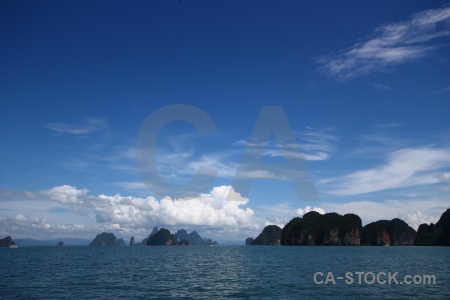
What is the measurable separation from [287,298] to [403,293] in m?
15.9

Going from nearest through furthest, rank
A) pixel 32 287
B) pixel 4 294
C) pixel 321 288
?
pixel 4 294, pixel 321 288, pixel 32 287

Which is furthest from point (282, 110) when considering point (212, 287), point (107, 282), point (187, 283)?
point (107, 282)

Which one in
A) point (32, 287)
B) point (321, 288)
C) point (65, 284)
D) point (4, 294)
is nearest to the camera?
point (4, 294)

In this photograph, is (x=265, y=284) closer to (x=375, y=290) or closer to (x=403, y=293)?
(x=375, y=290)

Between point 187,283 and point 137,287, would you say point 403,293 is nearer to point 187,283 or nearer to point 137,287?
point 187,283

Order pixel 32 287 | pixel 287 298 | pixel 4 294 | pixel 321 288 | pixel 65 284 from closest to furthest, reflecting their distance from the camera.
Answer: pixel 287 298 < pixel 4 294 < pixel 321 288 < pixel 32 287 < pixel 65 284

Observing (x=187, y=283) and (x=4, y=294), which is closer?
(x=4, y=294)

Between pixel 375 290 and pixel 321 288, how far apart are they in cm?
717

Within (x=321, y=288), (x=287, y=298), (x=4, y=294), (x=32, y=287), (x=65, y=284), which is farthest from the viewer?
(x=65, y=284)

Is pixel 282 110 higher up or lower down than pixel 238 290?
higher up

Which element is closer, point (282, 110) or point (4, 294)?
point (4, 294)

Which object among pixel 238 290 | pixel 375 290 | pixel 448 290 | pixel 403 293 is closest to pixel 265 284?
pixel 238 290

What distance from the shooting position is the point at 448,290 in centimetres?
4369

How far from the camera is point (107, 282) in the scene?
54.6 meters
